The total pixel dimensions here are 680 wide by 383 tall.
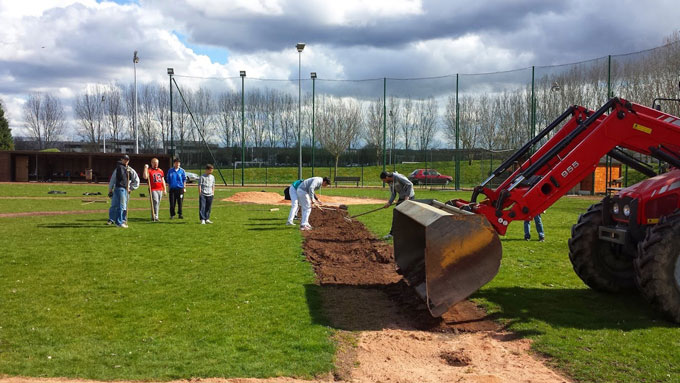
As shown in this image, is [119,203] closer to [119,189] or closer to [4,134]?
[119,189]

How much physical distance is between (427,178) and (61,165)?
3253 centimetres

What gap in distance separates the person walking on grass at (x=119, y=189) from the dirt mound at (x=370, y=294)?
5386 millimetres

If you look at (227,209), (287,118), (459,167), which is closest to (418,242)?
(227,209)

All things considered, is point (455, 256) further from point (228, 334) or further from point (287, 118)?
point (287, 118)

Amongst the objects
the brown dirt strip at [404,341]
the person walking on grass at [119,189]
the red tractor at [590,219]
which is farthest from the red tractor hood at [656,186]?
the person walking on grass at [119,189]

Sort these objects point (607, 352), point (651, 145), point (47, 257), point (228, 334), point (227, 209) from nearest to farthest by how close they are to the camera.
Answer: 1. point (607, 352)
2. point (228, 334)
3. point (651, 145)
4. point (47, 257)
5. point (227, 209)

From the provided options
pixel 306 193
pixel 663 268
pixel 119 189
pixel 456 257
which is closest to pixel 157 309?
pixel 456 257

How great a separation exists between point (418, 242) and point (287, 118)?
5574 cm

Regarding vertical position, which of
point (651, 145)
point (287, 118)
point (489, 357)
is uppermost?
point (287, 118)

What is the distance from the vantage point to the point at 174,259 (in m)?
10.7

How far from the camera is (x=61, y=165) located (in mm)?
49812

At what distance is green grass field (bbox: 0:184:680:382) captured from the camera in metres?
5.32

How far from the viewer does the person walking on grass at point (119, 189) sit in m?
15.1

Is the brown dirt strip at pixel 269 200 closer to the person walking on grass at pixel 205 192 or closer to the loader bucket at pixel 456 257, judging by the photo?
the person walking on grass at pixel 205 192
